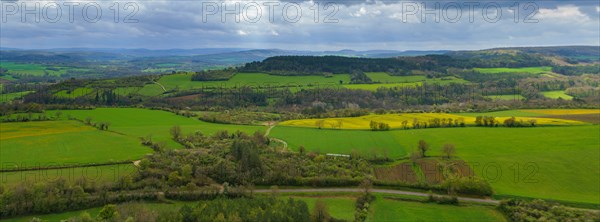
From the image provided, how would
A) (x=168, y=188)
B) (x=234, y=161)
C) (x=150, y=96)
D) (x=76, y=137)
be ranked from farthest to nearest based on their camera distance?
1. (x=150, y=96)
2. (x=76, y=137)
3. (x=234, y=161)
4. (x=168, y=188)

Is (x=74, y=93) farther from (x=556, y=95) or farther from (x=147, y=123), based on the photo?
(x=556, y=95)

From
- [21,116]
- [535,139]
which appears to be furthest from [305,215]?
[21,116]

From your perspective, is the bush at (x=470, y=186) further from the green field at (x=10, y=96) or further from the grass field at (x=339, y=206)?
the green field at (x=10, y=96)

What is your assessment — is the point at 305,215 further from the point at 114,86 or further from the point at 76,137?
the point at 114,86

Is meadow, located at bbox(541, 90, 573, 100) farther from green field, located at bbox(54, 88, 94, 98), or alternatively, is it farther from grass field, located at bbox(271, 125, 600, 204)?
green field, located at bbox(54, 88, 94, 98)

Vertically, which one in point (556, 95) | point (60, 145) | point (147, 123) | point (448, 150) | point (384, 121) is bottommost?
point (448, 150)

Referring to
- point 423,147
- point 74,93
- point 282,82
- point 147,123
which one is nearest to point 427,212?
point 423,147
